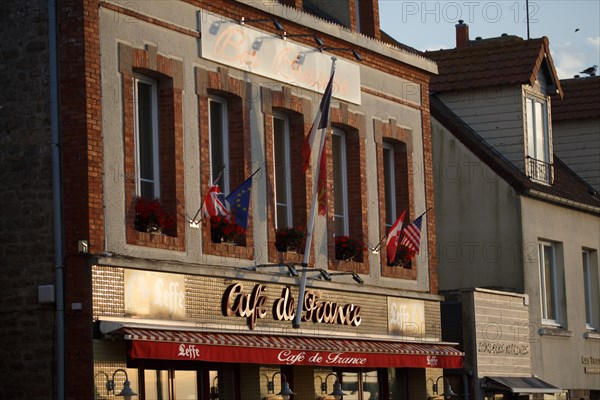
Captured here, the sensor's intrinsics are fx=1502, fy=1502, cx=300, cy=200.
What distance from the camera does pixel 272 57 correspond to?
2420 cm

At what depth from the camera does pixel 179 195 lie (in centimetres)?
2159

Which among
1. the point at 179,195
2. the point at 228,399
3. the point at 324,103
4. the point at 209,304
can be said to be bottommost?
the point at 228,399

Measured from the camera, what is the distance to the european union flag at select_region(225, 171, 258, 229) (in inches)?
870

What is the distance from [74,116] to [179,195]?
2509 mm

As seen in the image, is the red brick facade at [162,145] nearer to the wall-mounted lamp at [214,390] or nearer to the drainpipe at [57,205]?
the drainpipe at [57,205]

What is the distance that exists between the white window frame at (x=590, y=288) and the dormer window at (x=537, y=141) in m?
2.89

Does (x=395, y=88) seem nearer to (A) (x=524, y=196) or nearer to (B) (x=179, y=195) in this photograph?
(A) (x=524, y=196)

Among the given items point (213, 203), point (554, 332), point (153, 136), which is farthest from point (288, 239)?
point (554, 332)

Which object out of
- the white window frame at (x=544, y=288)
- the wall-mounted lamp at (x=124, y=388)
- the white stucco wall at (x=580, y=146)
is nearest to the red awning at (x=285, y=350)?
the wall-mounted lamp at (x=124, y=388)

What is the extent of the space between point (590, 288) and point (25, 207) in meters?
19.8

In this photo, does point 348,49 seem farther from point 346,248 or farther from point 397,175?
point 346,248

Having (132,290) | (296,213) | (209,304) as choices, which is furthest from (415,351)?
(132,290)

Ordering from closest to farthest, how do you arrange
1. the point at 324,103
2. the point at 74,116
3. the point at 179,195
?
the point at 74,116, the point at 179,195, the point at 324,103

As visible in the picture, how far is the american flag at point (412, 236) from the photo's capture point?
2681cm
